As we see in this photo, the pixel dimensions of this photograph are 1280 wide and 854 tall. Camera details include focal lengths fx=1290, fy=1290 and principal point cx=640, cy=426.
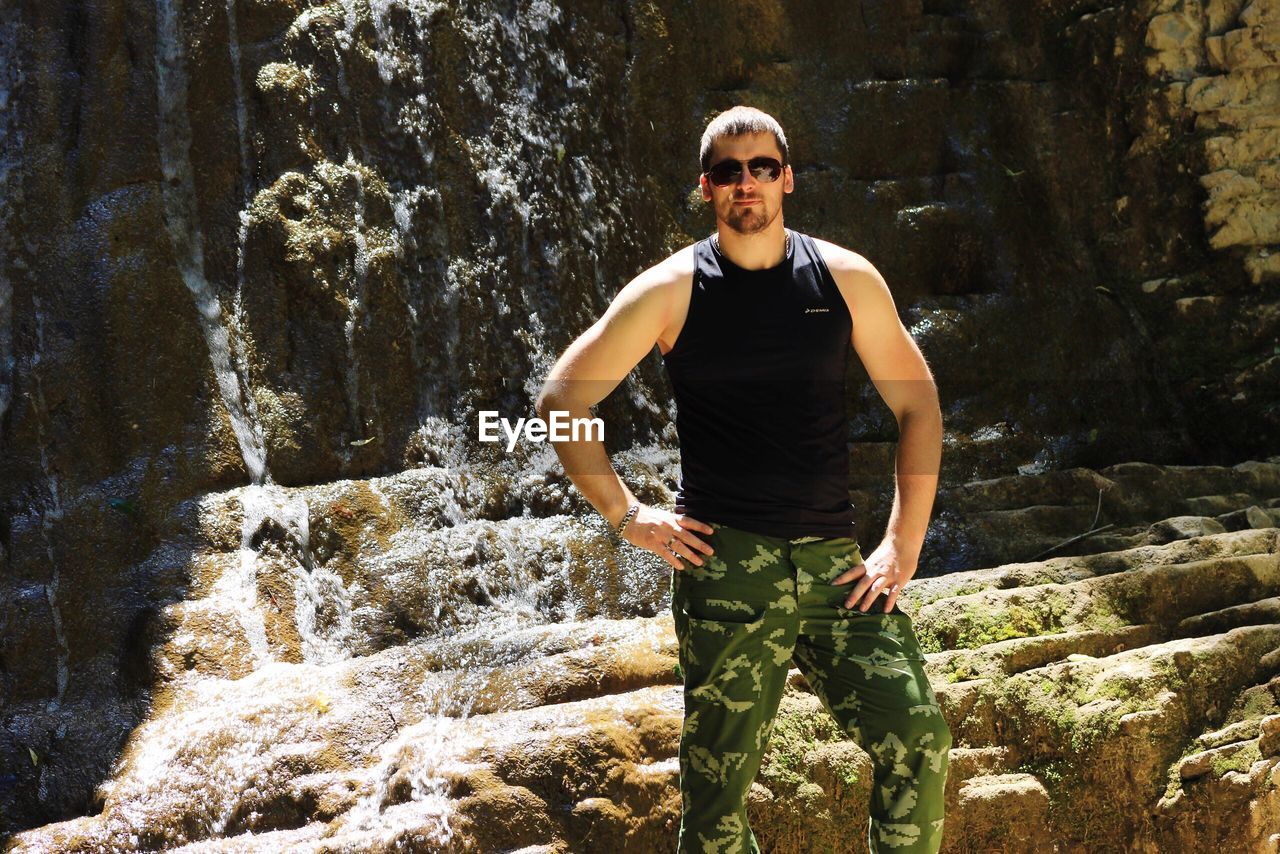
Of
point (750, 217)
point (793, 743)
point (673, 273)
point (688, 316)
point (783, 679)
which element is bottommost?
point (793, 743)

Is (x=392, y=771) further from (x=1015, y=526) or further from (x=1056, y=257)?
(x=1056, y=257)

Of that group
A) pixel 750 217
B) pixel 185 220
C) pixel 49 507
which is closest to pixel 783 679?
pixel 750 217

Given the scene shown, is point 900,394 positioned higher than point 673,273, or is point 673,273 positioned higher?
point 673,273

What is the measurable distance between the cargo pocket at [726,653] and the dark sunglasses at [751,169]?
0.95m

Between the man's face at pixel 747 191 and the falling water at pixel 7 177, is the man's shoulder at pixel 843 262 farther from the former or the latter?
the falling water at pixel 7 177

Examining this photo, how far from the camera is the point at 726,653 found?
281 centimetres

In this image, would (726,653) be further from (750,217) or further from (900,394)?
(750,217)

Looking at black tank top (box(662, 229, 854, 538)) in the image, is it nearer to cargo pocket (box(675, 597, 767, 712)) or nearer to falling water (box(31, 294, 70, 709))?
cargo pocket (box(675, 597, 767, 712))

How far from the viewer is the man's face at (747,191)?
9.55 feet

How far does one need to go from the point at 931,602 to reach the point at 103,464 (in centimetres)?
373

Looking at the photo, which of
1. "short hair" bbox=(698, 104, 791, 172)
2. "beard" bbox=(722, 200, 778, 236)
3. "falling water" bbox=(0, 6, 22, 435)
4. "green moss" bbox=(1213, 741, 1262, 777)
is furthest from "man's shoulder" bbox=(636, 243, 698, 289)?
"falling water" bbox=(0, 6, 22, 435)

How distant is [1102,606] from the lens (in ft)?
14.8

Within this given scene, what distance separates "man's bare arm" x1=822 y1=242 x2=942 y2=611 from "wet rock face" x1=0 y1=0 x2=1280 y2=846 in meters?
1.12

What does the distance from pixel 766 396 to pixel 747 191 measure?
464mm
